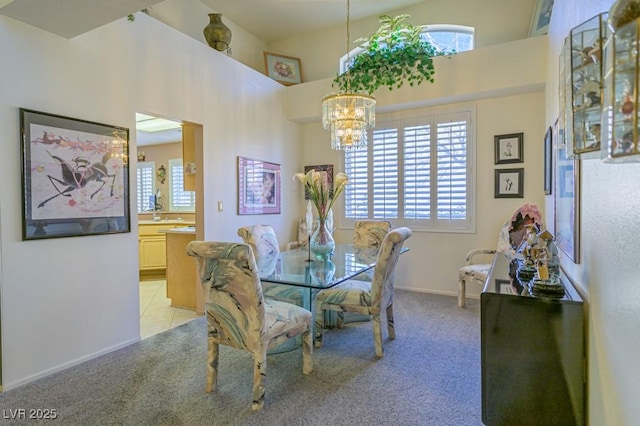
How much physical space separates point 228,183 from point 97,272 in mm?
1705

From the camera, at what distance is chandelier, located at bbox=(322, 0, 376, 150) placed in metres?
3.25

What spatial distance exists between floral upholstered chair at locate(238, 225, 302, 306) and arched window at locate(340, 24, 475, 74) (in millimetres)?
2639

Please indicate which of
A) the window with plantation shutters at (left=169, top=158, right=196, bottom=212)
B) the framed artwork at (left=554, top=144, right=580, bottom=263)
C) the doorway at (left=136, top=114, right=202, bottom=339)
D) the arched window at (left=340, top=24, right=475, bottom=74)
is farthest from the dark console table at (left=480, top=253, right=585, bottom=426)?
the window with plantation shutters at (left=169, top=158, right=196, bottom=212)

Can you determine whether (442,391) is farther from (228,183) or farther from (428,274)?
(228,183)

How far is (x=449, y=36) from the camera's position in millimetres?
4641

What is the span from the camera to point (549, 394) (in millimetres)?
1551

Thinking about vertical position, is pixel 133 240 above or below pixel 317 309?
above

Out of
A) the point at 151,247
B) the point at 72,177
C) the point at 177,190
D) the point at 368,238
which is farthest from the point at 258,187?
Answer: the point at 177,190

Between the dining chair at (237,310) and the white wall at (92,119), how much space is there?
1.23 meters

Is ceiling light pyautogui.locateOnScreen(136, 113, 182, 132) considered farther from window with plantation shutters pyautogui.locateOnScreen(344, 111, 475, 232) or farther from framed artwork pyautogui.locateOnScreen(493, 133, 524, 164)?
framed artwork pyautogui.locateOnScreen(493, 133, 524, 164)

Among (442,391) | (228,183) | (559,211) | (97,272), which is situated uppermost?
(228,183)

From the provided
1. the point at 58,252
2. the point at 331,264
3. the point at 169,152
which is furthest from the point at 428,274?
the point at 169,152

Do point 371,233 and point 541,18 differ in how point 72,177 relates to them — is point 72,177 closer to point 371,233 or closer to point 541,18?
point 371,233

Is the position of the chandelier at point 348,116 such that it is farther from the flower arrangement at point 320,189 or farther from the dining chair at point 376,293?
the dining chair at point 376,293
